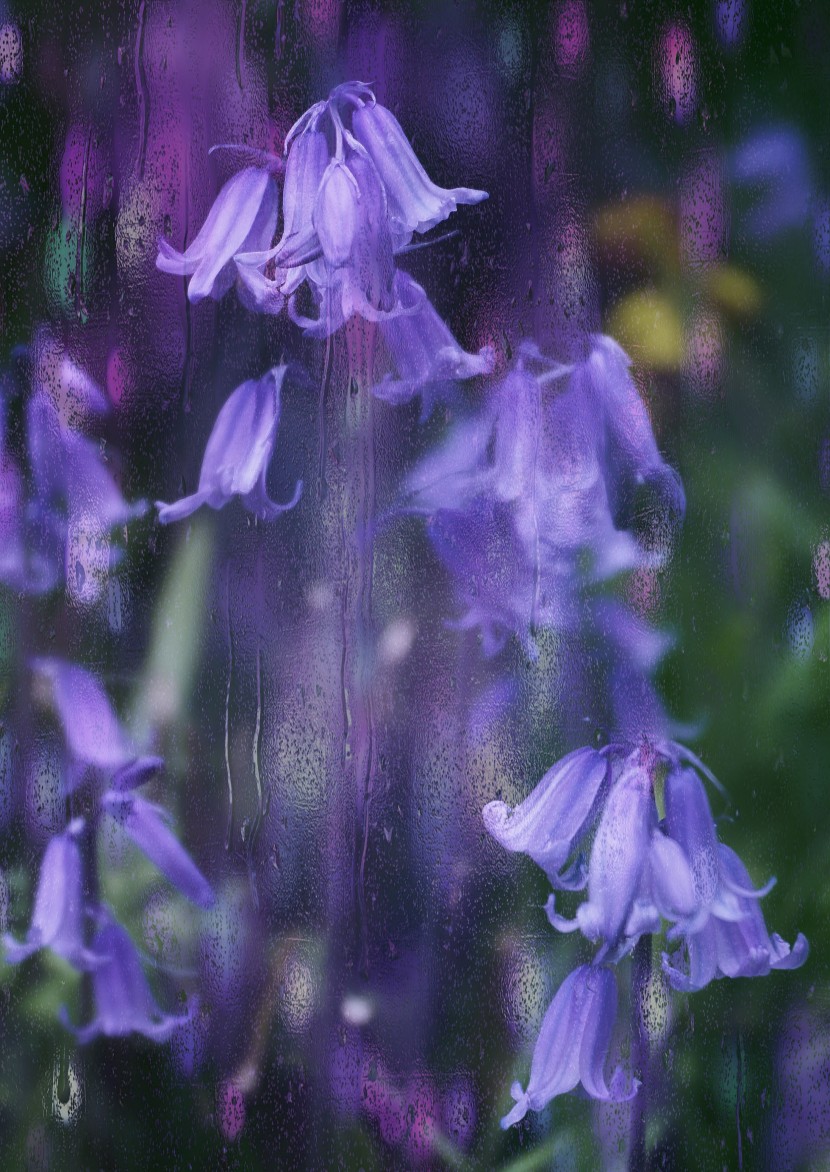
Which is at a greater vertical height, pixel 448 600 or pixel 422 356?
pixel 422 356

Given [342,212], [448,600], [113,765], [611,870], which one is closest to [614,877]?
[611,870]

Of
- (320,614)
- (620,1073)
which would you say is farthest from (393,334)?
(620,1073)

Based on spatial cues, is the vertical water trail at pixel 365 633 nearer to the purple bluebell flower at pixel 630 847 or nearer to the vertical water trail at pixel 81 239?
the purple bluebell flower at pixel 630 847

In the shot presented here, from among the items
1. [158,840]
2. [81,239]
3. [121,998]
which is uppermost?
[81,239]

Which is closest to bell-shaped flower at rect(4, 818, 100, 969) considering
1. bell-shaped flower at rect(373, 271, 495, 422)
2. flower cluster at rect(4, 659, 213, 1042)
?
flower cluster at rect(4, 659, 213, 1042)

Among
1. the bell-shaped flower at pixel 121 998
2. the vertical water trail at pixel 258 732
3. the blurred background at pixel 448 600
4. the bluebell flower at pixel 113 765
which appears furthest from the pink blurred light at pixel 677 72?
the bell-shaped flower at pixel 121 998

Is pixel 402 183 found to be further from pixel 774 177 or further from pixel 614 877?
pixel 614 877

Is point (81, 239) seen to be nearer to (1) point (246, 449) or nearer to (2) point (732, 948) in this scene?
(1) point (246, 449)
